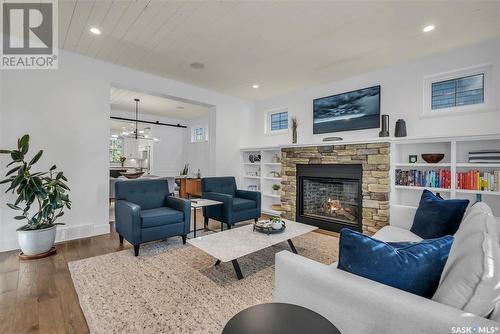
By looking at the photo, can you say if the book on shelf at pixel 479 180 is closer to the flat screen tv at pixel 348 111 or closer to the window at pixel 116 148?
the flat screen tv at pixel 348 111

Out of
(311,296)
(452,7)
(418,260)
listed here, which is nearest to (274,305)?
(311,296)

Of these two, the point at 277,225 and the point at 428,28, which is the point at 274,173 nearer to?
the point at 277,225

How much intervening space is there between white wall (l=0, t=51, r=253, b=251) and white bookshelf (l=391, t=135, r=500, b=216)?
176 inches

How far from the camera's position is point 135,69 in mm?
4109

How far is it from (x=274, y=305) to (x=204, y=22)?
293cm

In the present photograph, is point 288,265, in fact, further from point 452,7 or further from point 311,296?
point 452,7

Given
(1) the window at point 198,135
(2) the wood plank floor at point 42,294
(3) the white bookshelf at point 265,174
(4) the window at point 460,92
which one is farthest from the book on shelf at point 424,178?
(1) the window at point 198,135

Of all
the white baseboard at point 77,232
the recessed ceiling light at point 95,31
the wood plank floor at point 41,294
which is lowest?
the wood plank floor at point 41,294


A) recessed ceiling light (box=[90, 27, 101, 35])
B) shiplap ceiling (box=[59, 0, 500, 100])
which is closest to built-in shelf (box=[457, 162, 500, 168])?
shiplap ceiling (box=[59, 0, 500, 100])

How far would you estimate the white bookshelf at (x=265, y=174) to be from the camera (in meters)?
5.30

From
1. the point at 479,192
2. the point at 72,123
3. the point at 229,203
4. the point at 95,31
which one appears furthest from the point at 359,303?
the point at 72,123

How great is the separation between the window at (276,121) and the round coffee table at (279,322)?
462cm

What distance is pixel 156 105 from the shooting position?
662cm

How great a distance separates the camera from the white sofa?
0.81 m
